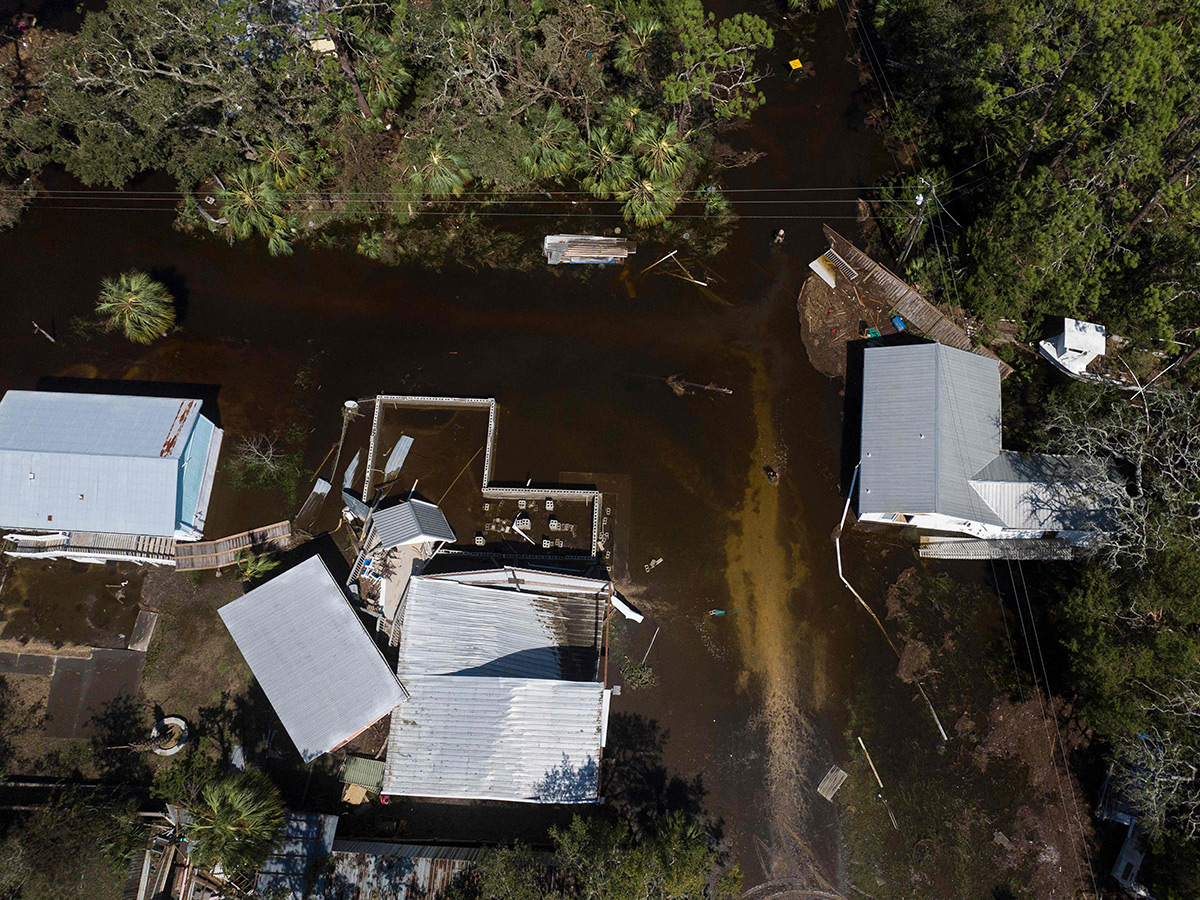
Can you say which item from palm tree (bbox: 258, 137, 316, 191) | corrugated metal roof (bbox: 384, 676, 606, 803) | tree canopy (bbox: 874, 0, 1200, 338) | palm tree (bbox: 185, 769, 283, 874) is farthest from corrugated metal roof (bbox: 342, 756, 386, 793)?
tree canopy (bbox: 874, 0, 1200, 338)

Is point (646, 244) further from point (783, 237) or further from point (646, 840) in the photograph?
point (646, 840)

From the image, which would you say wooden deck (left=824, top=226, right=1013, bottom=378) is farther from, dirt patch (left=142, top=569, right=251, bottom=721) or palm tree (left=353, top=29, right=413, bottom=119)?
dirt patch (left=142, top=569, right=251, bottom=721)

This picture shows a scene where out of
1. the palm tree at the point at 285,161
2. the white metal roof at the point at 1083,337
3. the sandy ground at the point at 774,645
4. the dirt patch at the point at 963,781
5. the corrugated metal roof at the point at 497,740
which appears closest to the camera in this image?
the corrugated metal roof at the point at 497,740

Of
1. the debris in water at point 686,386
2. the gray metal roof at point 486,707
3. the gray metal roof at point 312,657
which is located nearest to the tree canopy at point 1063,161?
the debris in water at point 686,386

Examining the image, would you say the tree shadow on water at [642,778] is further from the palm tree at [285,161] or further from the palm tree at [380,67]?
the palm tree at [380,67]

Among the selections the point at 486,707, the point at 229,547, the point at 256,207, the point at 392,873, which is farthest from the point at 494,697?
the point at 256,207

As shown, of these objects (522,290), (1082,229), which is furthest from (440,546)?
(1082,229)
